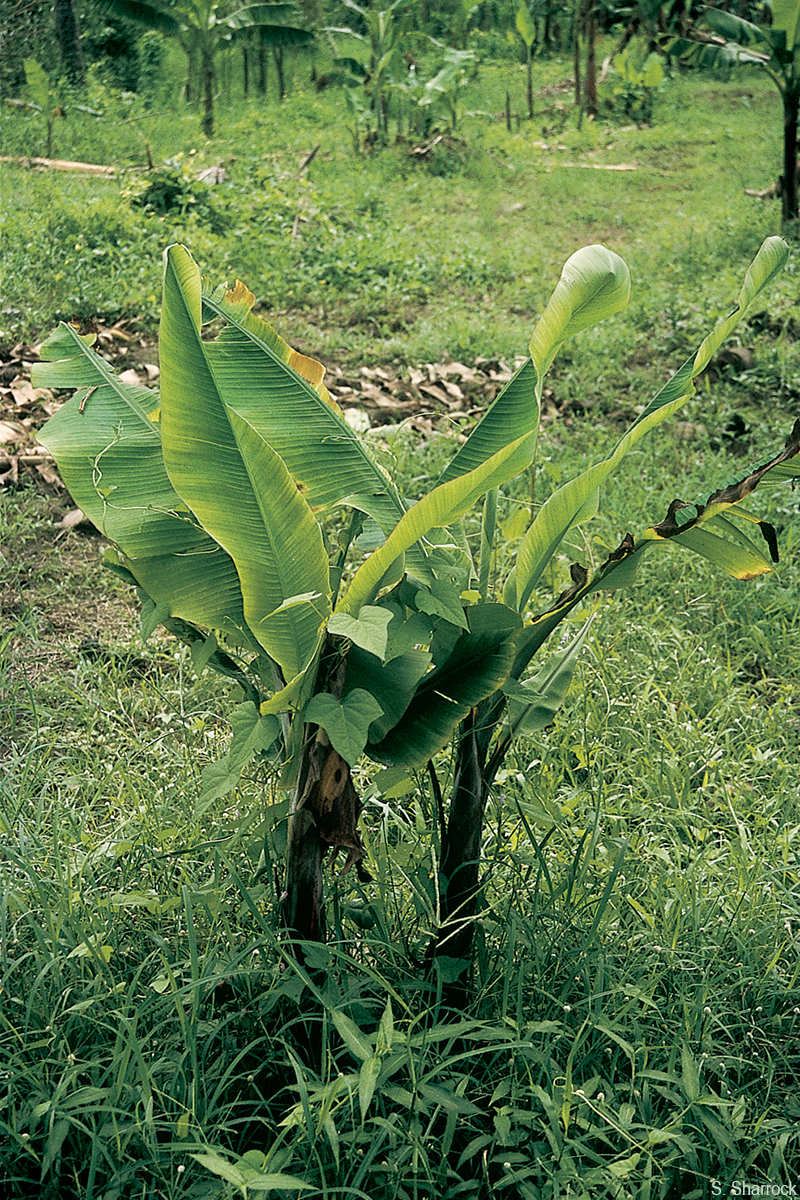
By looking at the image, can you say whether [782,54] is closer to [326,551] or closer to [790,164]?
[790,164]

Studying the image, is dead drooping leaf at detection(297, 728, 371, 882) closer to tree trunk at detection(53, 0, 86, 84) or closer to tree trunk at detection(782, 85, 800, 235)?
tree trunk at detection(782, 85, 800, 235)

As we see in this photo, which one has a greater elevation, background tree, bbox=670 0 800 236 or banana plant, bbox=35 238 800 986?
background tree, bbox=670 0 800 236

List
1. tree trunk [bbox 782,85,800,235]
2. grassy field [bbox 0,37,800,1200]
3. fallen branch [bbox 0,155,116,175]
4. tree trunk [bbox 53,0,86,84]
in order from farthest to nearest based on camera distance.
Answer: tree trunk [bbox 53,0,86,84] → fallen branch [bbox 0,155,116,175] → tree trunk [bbox 782,85,800,235] → grassy field [bbox 0,37,800,1200]

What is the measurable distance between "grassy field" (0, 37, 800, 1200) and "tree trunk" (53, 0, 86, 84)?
7.41 meters

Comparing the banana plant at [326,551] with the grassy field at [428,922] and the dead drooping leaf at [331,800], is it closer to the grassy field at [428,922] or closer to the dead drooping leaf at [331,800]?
the dead drooping leaf at [331,800]

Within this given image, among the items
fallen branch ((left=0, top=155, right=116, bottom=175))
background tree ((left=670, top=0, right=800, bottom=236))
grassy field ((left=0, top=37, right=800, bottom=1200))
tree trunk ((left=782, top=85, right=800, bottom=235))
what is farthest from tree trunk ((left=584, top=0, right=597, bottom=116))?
grassy field ((left=0, top=37, right=800, bottom=1200))

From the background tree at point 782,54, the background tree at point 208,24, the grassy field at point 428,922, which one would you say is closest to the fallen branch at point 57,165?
the background tree at point 208,24

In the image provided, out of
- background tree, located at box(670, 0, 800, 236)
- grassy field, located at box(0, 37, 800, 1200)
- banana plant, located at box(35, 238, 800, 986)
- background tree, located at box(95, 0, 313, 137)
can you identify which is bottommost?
grassy field, located at box(0, 37, 800, 1200)

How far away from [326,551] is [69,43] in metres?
10.9

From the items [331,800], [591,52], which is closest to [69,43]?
[591,52]

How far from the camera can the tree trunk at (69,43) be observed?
32.0 ft

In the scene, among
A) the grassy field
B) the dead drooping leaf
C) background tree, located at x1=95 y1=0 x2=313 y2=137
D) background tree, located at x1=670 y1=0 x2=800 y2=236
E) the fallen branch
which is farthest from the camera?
background tree, located at x1=95 y1=0 x2=313 y2=137

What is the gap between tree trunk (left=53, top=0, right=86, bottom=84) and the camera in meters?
9.77

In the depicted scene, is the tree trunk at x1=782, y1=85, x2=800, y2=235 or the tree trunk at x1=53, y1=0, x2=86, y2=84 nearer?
the tree trunk at x1=782, y1=85, x2=800, y2=235
